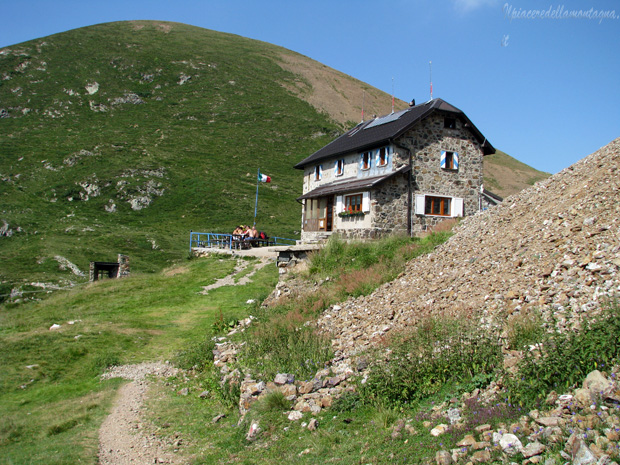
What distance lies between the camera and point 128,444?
777 centimetres

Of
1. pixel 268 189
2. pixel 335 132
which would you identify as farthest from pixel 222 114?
pixel 268 189

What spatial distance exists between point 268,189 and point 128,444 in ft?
185

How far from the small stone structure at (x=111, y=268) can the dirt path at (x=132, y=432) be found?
1728 centimetres

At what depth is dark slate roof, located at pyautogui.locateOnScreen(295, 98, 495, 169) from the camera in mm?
26719

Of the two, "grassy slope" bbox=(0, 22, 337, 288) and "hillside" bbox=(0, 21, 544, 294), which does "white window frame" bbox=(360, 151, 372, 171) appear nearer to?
"grassy slope" bbox=(0, 22, 337, 288)

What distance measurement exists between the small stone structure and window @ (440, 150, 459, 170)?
839 inches

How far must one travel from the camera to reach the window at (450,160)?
28016 millimetres

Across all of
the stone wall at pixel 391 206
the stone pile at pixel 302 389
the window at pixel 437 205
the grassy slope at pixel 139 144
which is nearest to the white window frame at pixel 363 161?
the stone wall at pixel 391 206

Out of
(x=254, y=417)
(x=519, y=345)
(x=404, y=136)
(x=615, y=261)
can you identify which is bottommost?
(x=254, y=417)

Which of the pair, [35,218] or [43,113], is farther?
[43,113]

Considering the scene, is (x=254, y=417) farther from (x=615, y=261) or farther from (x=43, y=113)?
(x=43, y=113)

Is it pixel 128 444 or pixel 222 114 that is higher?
pixel 222 114

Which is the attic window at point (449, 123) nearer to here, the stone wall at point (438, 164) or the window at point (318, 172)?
the stone wall at point (438, 164)

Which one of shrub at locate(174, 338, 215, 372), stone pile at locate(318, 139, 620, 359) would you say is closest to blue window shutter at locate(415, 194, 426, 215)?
stone pile at locate(318, 139, 620, 359)
